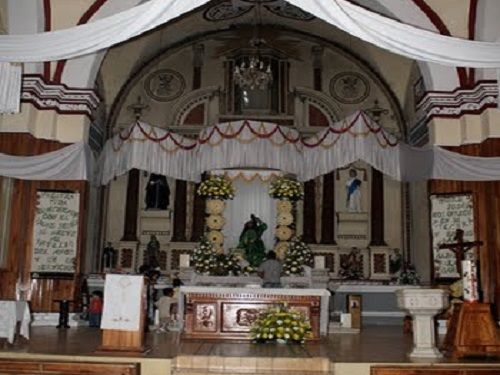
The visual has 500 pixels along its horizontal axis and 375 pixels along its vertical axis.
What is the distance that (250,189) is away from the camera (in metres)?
13.9

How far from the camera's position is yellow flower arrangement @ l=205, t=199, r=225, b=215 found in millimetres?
12328

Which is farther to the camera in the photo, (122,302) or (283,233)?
(283,233)

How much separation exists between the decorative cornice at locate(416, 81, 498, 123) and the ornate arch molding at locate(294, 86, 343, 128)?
12.0ft

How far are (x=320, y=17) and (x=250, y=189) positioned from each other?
26.6ft

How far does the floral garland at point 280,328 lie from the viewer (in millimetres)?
8117

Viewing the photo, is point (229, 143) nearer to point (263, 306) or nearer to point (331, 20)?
point (263, 306)

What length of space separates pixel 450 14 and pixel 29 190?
754cm

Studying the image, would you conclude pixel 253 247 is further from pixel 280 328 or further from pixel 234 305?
pixel 280 328

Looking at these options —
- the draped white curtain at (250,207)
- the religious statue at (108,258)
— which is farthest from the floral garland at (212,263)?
the religious statue at (108,258)

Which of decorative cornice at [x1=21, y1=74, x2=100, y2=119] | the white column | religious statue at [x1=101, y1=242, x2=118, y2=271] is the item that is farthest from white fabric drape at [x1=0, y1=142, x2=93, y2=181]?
the white column

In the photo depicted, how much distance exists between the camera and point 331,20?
19.5 ft

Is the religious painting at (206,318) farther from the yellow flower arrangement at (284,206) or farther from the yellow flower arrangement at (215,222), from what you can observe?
the yellow flower arrangement at (284,206)

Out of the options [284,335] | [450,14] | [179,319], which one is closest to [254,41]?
[450,14]

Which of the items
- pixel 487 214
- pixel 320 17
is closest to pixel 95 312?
pixel 487 214
